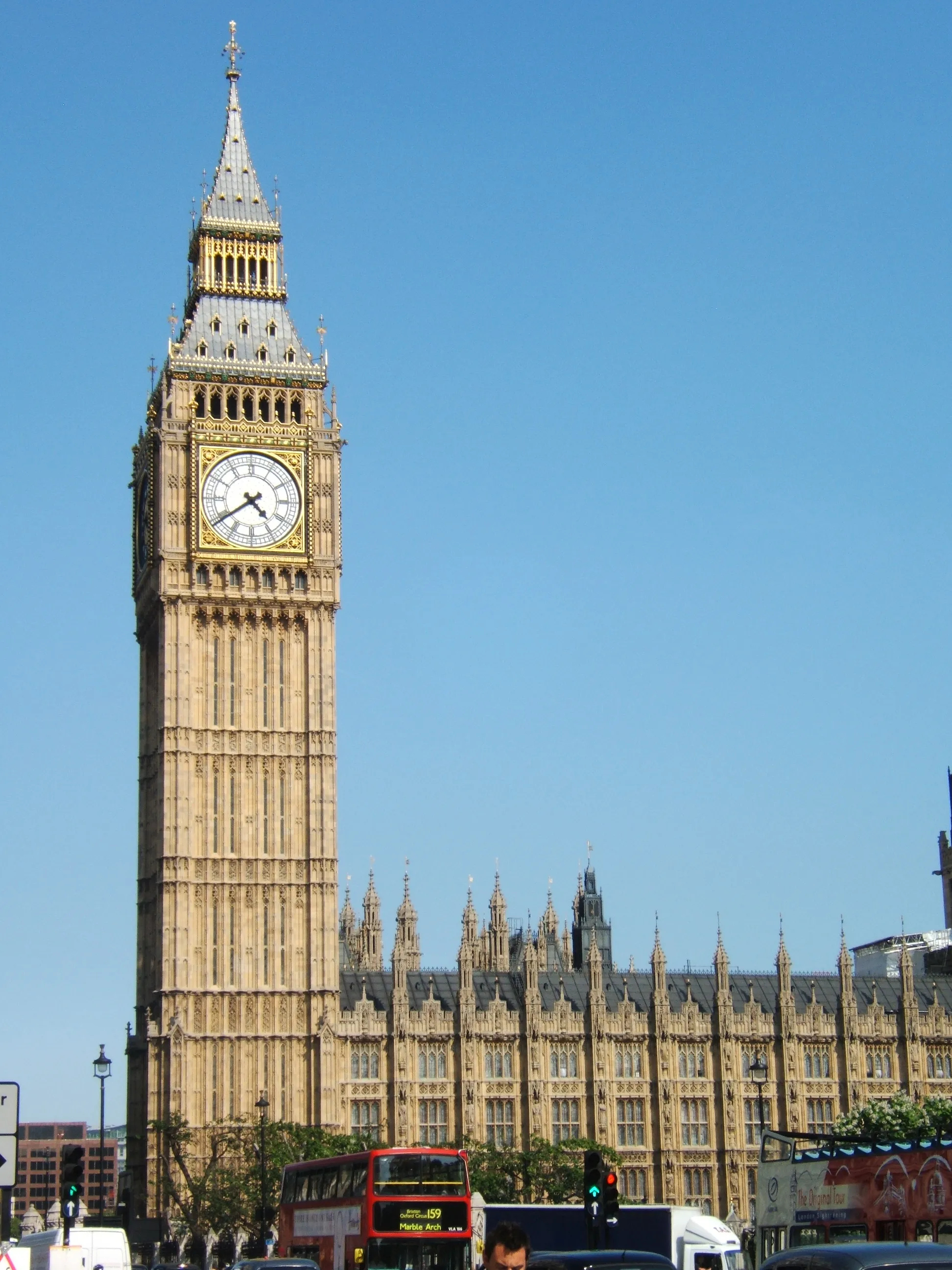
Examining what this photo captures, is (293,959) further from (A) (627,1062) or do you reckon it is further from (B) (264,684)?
(A) (627,1062)

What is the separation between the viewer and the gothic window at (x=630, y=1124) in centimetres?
9388

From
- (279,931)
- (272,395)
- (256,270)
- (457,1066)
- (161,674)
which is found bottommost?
(457,1066)

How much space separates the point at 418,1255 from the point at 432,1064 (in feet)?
164

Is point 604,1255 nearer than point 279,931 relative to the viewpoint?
Yes

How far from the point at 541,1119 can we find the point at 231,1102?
48.1 ft

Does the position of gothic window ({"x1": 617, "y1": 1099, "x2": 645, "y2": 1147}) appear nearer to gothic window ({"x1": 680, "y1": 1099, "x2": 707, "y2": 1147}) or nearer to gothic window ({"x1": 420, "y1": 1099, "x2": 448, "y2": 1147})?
gothic window ({"x1": 680, "y1": 1099, "x2": 707, "y2": 1147})

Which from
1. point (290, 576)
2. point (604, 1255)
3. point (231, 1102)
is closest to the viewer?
point (604, 1255)

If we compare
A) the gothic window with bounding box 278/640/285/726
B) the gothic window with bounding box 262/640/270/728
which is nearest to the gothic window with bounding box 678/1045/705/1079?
the gothic window with bounding box 278/640/285/726

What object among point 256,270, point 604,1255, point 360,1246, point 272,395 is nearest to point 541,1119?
point 272,395

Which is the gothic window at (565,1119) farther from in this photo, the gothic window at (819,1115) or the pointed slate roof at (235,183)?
the pointed slate roof at (235,183)

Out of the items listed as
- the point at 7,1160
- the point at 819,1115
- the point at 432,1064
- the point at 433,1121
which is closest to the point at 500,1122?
the point at 433,1121

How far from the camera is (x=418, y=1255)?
41.9m

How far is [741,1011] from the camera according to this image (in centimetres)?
9756

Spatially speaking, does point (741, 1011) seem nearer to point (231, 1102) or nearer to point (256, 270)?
point (231, 1102)
